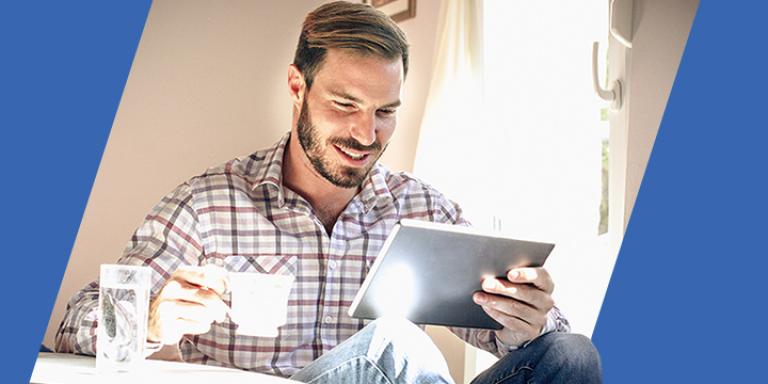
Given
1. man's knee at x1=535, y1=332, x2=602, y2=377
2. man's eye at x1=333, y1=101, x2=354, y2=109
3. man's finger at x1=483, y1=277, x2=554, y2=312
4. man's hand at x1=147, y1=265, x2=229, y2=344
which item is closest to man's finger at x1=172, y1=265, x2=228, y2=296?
man's hand at x1=147, y1=265, x2=229, y2=344

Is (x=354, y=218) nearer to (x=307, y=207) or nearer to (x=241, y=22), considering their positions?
(x=307, y=207)

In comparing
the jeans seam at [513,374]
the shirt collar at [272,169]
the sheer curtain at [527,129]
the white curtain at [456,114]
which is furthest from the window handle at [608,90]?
the shirt collar at [272,169]

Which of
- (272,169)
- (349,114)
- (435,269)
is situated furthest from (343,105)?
(435,269)

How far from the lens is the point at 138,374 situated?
125cm

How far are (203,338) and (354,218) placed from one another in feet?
1.01

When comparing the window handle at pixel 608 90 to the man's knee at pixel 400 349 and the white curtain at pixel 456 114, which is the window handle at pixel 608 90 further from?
the man's knee at pixel 400 349

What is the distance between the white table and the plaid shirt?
51 mm

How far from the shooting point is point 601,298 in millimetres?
1892

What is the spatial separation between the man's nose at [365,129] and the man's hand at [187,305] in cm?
31

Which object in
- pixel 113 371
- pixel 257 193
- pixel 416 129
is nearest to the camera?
pixel 113 371

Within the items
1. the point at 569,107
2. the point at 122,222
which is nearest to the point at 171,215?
the point at 122,222

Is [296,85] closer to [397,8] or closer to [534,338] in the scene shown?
[397,8]

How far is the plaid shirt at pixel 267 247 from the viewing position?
143 centimetres

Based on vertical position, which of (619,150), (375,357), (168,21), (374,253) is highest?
(168,21)
